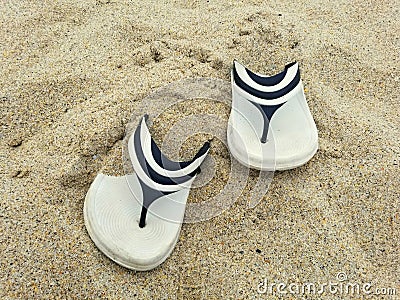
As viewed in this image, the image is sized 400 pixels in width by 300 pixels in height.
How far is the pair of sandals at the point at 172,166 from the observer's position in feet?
3.11

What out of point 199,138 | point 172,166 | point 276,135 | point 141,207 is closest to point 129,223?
point 141,207

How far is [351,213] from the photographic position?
1.10m

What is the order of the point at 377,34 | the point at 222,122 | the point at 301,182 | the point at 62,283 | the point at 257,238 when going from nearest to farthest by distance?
the point at 62,283, the point at 257,238, the point at 301,182, the point at 222,122, the point at 377,34

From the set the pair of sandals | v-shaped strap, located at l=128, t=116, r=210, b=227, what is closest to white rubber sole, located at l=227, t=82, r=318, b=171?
the pair of sandals

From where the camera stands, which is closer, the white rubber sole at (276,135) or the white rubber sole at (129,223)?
the white rubber sole at (129,223)

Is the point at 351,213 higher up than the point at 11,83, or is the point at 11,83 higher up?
the point at 11,83

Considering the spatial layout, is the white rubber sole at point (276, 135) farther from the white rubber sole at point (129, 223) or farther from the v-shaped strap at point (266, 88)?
the white rubber sole at point (129, 223)

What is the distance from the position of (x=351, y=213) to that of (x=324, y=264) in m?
0.17

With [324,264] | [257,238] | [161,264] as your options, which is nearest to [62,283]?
[161,264]

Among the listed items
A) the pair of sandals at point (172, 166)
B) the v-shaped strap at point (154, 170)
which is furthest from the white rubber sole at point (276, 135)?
the v-shaped strap at point (154, 170)

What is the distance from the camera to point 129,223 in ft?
3.22

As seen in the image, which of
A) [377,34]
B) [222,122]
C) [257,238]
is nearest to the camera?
[257,238]

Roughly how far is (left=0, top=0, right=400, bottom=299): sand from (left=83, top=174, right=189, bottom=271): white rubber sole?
0.04 m

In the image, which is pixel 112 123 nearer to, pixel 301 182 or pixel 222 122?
pixel 222 122
